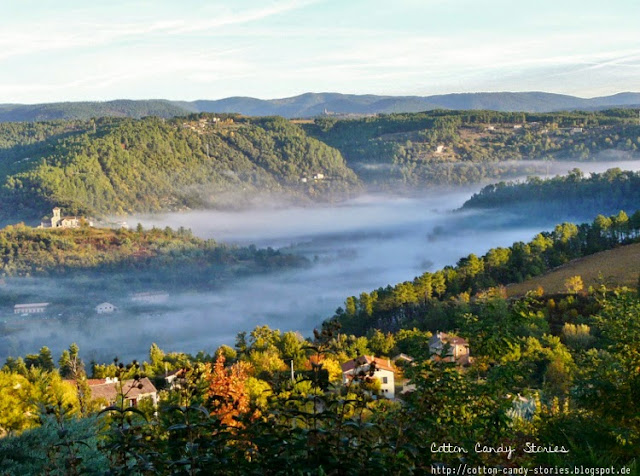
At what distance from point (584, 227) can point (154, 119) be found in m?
95.0

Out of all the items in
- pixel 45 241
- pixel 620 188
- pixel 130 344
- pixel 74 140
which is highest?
pixel 74 140

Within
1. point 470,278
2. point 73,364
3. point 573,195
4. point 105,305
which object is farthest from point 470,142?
point 73,364

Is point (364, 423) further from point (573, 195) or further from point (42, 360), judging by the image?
point (573, 195)

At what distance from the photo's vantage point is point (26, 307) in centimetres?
7794

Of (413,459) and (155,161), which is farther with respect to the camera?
(155,161)

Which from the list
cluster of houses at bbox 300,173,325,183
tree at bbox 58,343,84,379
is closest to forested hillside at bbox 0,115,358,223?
cluster of houses at bbox 300,173,325,183

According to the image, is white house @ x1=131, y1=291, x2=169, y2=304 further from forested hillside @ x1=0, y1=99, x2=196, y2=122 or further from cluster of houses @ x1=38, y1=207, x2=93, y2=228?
forested hillside @ x1=0, y1=99, x2=196, y2=122

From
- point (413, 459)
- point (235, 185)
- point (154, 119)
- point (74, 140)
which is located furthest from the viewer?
point (235, 185)

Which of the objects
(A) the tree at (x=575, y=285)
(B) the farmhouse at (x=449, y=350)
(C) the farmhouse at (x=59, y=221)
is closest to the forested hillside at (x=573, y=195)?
(A) the tree at (x=575, y=285)

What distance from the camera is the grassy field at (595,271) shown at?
33406mm

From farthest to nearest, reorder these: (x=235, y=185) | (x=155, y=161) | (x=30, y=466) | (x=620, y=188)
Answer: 1. (x=235, y=185)
2. (x=155, y=161)
3. (x=620, y=188)
4. (x=30, y=466)

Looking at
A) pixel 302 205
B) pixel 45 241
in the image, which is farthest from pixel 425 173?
pixel 45 241

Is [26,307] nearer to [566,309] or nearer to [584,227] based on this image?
[584,227]

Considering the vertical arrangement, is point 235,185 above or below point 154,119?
below
